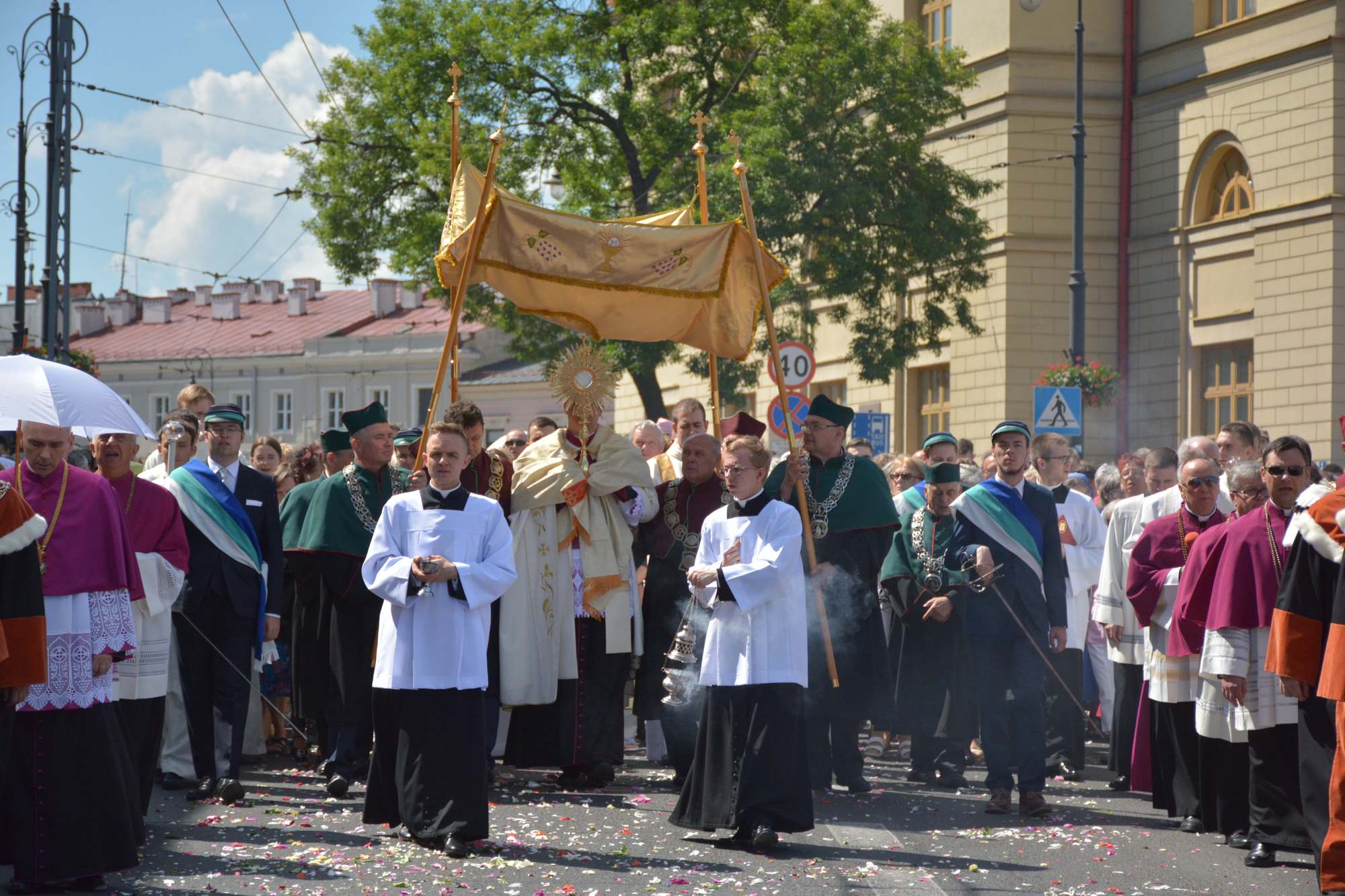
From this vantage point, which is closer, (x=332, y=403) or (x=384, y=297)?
(x=332, y=403)

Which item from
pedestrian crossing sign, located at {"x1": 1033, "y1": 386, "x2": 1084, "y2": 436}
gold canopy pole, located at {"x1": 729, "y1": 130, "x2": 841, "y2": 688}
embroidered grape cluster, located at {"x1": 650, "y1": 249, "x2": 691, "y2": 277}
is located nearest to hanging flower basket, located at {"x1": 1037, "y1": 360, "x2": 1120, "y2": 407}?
pedestrian crossing sign, located at {"x1": 1033, "y1": 386, "x2": 1084, "y2": 436}

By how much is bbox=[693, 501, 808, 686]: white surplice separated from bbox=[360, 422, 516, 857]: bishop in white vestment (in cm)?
105

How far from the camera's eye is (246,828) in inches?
344

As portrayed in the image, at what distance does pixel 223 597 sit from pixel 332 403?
183 feet

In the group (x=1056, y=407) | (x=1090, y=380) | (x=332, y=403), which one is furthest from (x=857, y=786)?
(x=332, y=403)

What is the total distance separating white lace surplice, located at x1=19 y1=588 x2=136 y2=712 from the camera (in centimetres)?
745

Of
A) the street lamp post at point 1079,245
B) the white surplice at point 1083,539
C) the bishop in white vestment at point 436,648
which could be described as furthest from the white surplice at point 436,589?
the street lamp post at point 1079,245

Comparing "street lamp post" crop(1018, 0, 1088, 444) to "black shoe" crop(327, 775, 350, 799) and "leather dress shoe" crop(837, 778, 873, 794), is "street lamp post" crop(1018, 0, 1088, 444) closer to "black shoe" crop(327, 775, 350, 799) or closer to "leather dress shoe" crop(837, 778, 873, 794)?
"leather dress shoe" crop(837, 778, 873, 794)

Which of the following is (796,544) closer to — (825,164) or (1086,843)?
(1086,843)

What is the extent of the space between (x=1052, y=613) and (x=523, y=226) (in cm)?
402

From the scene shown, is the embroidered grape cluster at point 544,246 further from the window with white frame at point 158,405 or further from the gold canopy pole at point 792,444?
the window with white frame at point 158,405

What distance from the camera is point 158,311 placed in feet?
246

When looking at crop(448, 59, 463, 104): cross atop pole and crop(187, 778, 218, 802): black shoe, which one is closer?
crop(187, 778, 218, 802): black shoe

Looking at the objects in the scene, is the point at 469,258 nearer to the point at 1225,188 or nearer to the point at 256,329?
the point at 1225,188
